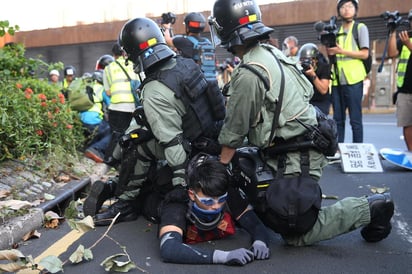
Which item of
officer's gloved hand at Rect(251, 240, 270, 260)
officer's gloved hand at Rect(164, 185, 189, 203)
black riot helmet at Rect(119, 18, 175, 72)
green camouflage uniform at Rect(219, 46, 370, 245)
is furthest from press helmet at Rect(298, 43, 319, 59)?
officer's gloved hand at Rect(251, 240, 270, 260)

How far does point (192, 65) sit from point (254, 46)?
77cm

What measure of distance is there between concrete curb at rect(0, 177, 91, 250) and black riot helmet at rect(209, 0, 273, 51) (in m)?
2.36

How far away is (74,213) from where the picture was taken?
403 centimetres

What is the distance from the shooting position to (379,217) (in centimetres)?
315

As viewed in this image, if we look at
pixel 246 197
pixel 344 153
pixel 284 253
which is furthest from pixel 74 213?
pixel 344 153

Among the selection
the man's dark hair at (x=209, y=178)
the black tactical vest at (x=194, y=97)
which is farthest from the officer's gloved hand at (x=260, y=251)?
A: the black tactical vest at (x=194, y=97)

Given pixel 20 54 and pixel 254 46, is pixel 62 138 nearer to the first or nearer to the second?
pixel 20 54

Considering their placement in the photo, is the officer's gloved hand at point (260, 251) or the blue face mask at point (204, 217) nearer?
the officer's gloved hand at point (260, 251)

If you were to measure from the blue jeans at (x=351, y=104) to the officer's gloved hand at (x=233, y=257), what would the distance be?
3.91 metres

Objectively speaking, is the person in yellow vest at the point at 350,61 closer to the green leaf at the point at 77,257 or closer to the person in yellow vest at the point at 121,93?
the person in yellow vest at the point at 121,93

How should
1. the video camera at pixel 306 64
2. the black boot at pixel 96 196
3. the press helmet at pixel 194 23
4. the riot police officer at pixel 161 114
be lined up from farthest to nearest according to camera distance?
the press helmet at pixel 194 23 < the video camera at pixel 306 64 < the black boot at pixel 96 196 < the riot police officer at pixel 161 114

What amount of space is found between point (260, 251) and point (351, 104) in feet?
12.5

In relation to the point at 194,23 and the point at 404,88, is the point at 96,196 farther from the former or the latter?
the point at 404,88

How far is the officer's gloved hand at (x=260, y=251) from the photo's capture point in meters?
3.04
